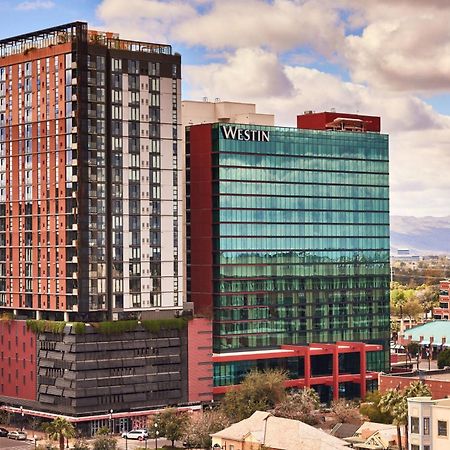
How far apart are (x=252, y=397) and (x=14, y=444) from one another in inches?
1392

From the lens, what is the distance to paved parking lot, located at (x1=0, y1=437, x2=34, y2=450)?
18062cm

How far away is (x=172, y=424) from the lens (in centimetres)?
18075

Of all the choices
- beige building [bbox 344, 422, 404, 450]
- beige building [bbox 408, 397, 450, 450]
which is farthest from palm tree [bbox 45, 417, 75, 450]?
beige building [bbox 408, 397, 450, 450]

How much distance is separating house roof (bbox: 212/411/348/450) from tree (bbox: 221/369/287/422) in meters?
19.6

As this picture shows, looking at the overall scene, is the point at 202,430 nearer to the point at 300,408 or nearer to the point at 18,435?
the point at 300,408

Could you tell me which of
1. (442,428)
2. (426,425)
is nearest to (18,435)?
(426,425)

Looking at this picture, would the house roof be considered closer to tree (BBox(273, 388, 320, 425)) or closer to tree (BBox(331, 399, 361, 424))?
tree (BBox(273, 388, 320, 425))

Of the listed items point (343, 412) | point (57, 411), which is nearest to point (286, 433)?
point (343, 412)

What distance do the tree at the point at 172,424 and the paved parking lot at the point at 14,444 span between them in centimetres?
1816

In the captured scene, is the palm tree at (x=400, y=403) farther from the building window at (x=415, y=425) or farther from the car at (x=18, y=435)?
the car at (x=18, y=435)

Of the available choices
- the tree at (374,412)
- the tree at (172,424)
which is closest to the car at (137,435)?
the tree at (172,424)

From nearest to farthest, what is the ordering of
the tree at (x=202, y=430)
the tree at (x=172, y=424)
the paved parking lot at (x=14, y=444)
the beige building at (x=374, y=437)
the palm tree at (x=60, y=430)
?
the beige building at (x=374, y=437), the palm tree at (x=60, y=430), the tree at (x=202, y=430), the paved parking lot at (x=14, y=444), the tree at (x=172, y=424)

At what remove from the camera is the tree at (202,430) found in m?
174

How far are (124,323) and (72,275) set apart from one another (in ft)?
34.6
